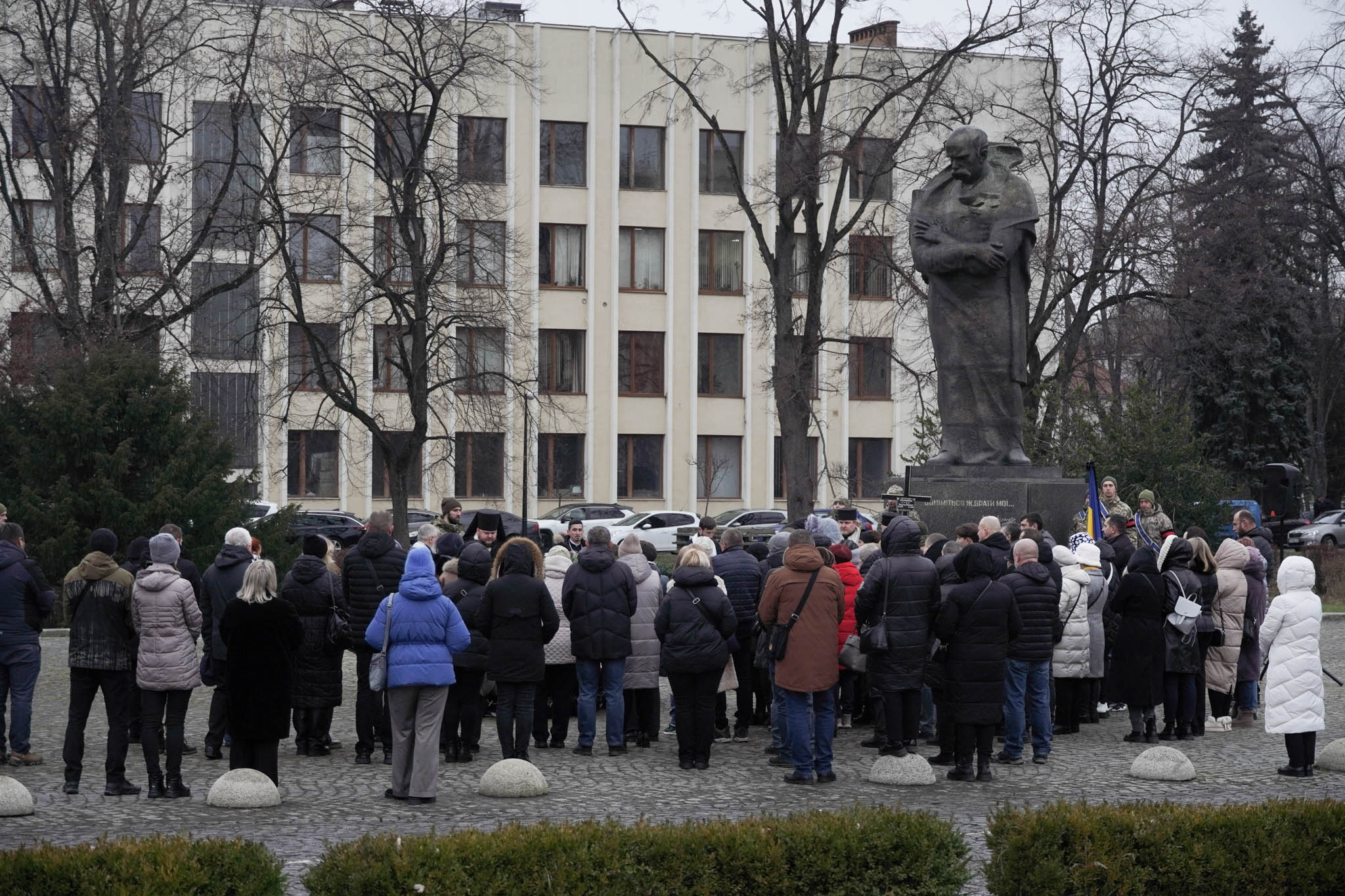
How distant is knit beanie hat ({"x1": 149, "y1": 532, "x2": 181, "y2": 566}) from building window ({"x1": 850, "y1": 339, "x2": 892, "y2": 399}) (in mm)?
45661

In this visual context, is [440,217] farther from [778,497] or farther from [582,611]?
[778,497]

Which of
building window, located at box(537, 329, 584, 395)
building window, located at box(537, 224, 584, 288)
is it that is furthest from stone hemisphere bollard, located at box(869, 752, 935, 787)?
building window, located at box(537, 224, 584, 288)

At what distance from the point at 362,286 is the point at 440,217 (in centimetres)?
195

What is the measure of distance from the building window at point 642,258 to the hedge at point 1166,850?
4786 cm

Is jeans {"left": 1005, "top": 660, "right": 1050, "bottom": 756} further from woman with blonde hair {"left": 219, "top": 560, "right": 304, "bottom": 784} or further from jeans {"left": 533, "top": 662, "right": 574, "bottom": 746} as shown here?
woman with blonde hair {"left": 219, "top": 560, "right": 304, "bottom": 784}

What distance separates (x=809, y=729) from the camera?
1227cm

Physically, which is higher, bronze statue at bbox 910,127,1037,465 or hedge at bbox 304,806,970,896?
bronze statue at bbox 910,127,1037,465

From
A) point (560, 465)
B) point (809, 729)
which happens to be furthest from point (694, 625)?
point (560, 465)

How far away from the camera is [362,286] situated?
31.4 metres

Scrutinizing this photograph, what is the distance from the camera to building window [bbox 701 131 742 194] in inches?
2169

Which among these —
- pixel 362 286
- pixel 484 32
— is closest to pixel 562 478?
pixel 484 32

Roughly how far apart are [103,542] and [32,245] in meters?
18.1

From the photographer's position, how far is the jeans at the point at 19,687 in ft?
42.4

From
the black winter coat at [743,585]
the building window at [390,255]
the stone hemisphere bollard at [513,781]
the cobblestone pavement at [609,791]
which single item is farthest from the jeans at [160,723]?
the building window at [390,255]
